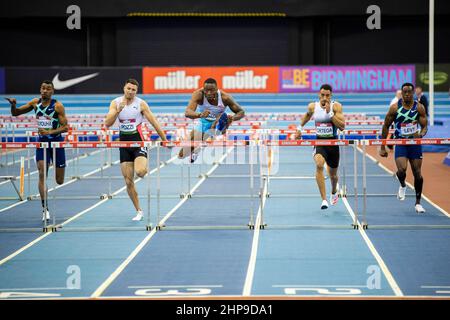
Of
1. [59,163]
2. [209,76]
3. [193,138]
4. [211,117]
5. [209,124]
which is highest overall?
[209,76]

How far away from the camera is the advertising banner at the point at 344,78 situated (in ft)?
97.5

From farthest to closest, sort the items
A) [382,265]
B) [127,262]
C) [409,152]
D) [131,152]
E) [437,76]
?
[437,76] → [409,152] → [131,152] → [127,262] → [382,265]

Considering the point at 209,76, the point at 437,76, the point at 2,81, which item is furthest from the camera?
the point at 2,81

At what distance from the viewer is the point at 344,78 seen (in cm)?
2997

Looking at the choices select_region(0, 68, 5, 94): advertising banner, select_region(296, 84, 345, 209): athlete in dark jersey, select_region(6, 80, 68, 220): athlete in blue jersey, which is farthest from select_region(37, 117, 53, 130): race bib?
select_region(0, 68, 5, 94): advertising banner

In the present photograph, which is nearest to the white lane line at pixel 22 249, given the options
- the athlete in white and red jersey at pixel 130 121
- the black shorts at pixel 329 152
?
the athlete in white and red jersey at pixel 130 121

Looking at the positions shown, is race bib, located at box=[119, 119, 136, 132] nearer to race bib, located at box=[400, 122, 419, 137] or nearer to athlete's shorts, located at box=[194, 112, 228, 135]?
athlete's shorts, located at box=[194, 112, 228, 135]

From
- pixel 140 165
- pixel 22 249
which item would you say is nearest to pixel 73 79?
pixel 140 165

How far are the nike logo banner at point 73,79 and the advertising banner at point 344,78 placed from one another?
5.48 meters

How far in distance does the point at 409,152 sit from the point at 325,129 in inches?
50.7

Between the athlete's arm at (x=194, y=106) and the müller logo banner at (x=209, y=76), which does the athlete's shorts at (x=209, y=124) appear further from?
the müller logo banner at (x=209, y=76)

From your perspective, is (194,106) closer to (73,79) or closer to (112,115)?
(112,115)
